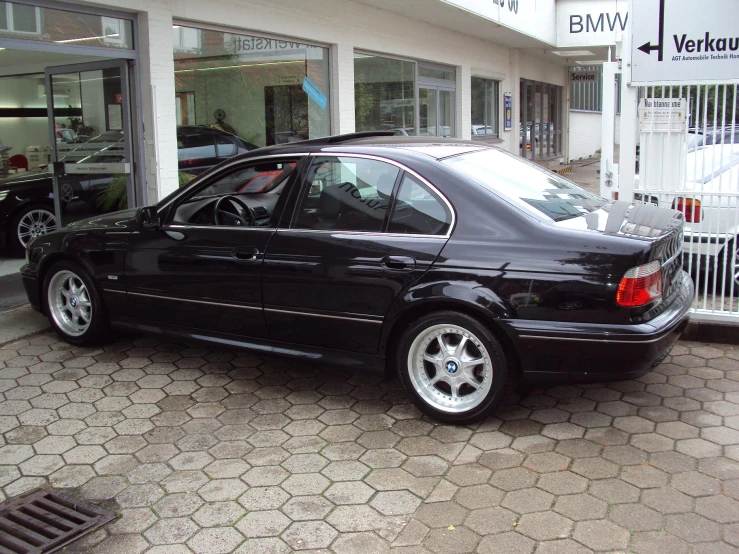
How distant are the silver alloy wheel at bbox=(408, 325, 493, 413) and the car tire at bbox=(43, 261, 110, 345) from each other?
2543 mm

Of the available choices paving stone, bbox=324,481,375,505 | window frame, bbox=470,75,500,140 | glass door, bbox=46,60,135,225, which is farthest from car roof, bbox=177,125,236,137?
window frame, bbox=470,75,500,140

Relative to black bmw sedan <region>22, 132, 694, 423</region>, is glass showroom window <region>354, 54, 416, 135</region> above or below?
above

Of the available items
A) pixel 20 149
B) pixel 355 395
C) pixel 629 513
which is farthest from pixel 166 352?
pixel 20 149

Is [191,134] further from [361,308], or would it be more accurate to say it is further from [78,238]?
[361,308]

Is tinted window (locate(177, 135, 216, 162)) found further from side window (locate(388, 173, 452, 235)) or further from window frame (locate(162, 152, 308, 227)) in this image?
side window (locate(388, 173, 452, 235))

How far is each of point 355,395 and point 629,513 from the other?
6.35 feet

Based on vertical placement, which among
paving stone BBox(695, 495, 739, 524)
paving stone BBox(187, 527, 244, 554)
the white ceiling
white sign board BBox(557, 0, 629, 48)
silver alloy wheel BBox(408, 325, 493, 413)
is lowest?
paving stone BBox(187, 527, 244, 554)

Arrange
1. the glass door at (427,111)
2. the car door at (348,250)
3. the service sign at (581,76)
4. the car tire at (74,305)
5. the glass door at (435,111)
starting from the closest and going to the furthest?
the car door at (348,250), the car tire at (74,305), the glass door at (427,111), the glass door at (435,111), the service sign at (581,76)

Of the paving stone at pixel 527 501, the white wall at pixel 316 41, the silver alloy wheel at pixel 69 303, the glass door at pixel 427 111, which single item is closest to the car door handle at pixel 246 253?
the silver alloy wheel at pixel 69 303

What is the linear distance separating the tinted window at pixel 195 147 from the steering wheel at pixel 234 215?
361 centimetres

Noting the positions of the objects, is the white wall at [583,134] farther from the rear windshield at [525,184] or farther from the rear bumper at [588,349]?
the rear bumper at [588,349]

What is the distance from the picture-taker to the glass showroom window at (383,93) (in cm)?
1136

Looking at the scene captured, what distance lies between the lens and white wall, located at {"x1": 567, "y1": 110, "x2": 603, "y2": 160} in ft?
88.4

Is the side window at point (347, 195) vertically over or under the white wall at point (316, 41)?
under
